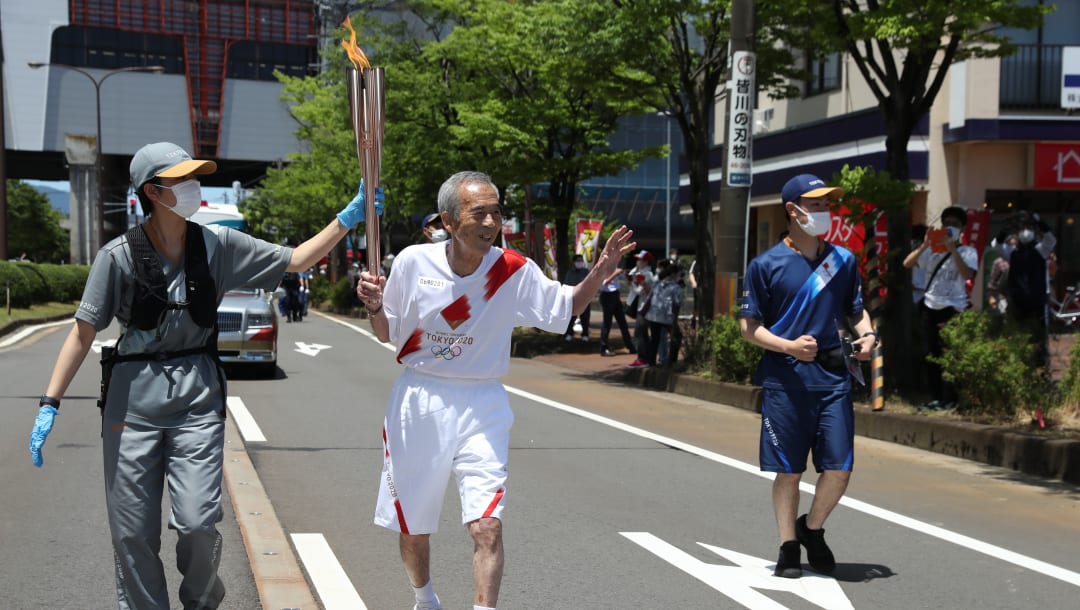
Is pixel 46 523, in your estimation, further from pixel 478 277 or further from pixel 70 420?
pixel 70 420

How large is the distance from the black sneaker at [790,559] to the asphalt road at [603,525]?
1.8 inches

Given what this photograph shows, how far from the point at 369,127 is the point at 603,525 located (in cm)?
365

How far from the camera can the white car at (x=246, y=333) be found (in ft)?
54.8

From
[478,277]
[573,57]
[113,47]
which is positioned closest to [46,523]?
[478,277]

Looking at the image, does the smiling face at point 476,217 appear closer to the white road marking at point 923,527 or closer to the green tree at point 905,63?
the white road marking at point 923,527

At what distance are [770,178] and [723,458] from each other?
19.2 m

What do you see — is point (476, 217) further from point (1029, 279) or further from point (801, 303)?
point (1029, 279)

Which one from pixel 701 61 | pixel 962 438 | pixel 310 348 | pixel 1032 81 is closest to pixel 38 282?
pixel 310 348

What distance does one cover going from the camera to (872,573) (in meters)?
6.22

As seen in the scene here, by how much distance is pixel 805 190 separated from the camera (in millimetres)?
6086

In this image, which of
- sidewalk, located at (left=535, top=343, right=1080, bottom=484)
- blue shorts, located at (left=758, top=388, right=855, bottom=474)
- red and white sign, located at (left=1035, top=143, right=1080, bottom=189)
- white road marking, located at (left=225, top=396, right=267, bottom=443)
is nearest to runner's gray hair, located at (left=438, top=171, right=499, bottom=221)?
blue shorts, located at (left=758, top=388, right=855, bottom=474)

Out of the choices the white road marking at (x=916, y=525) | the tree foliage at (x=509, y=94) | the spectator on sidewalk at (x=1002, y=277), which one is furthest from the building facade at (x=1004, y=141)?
the white road marking at (x=916, y=525)

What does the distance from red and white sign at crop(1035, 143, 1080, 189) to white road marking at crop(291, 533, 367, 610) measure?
64.8ft

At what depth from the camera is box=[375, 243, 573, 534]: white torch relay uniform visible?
4.46m
